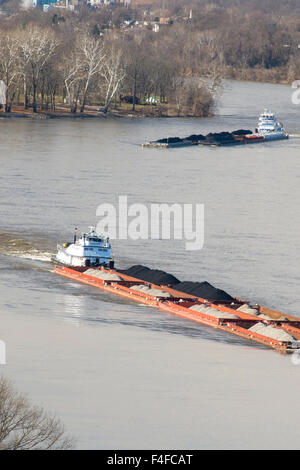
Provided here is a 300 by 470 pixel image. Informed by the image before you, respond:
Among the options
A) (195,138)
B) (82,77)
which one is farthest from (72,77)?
(195,138)

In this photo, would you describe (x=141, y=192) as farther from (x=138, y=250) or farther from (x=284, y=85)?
(x=284, y=85)

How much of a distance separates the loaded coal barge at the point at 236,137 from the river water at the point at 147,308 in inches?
282

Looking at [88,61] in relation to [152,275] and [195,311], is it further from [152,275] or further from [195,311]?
[195,311]

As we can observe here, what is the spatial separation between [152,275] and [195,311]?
347 centimetres

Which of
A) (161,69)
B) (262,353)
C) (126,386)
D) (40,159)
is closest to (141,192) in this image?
(40,159)

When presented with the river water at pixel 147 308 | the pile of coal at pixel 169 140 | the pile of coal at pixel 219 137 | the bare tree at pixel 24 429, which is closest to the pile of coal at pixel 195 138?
the pile of coal at pixel 219 137

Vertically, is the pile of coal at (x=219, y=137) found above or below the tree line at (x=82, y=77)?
below

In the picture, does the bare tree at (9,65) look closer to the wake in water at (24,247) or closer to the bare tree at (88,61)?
the bare tree at (88,61)

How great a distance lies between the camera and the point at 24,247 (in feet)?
136

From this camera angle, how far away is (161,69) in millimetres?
106938

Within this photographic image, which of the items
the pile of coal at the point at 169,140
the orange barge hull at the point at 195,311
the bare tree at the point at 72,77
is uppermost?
the bare tree at the point at 72,77

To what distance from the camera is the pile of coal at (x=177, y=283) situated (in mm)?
34344

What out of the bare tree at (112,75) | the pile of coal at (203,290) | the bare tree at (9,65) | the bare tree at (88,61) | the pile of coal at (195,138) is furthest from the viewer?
the bare tree at (112,75)

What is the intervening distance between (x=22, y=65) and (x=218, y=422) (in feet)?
250
